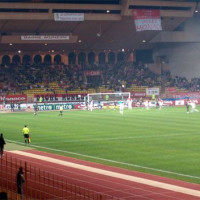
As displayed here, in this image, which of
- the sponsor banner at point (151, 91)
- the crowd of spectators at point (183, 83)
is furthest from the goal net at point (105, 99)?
the crowd of spectators at point (183, 83)

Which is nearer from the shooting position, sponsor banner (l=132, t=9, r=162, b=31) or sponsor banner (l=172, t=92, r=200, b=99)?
sponsor banner (l=132, t=9, r=162, b=31)

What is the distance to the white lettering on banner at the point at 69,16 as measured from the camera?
72.6m

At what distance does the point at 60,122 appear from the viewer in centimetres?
5281

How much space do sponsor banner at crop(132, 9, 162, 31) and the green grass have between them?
869 inches

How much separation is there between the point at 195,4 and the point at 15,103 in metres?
27.7

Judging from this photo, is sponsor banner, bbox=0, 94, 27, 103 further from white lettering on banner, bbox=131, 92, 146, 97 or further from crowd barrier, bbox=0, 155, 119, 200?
crowd barrier, bbox=0, 155, 119, 200

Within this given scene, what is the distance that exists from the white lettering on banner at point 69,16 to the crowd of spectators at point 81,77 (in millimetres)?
15922

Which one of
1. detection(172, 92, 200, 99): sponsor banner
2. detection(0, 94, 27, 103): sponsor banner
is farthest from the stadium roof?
detection(172, 92, 200, 99): sponsor banner

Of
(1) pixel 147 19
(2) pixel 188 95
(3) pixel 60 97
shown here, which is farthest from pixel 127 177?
(2) pixel 188 95

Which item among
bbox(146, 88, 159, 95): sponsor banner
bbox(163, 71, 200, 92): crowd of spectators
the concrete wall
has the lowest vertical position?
bbox(146, 88, 159, 95): sponsor banner

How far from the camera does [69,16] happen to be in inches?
2869

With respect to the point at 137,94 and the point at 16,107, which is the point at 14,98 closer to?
the point at 16,107

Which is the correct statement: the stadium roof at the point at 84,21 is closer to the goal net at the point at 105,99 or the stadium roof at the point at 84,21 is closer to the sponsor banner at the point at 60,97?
the sponsor banner at the point at 60,97

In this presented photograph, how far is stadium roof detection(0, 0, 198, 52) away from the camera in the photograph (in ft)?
239
